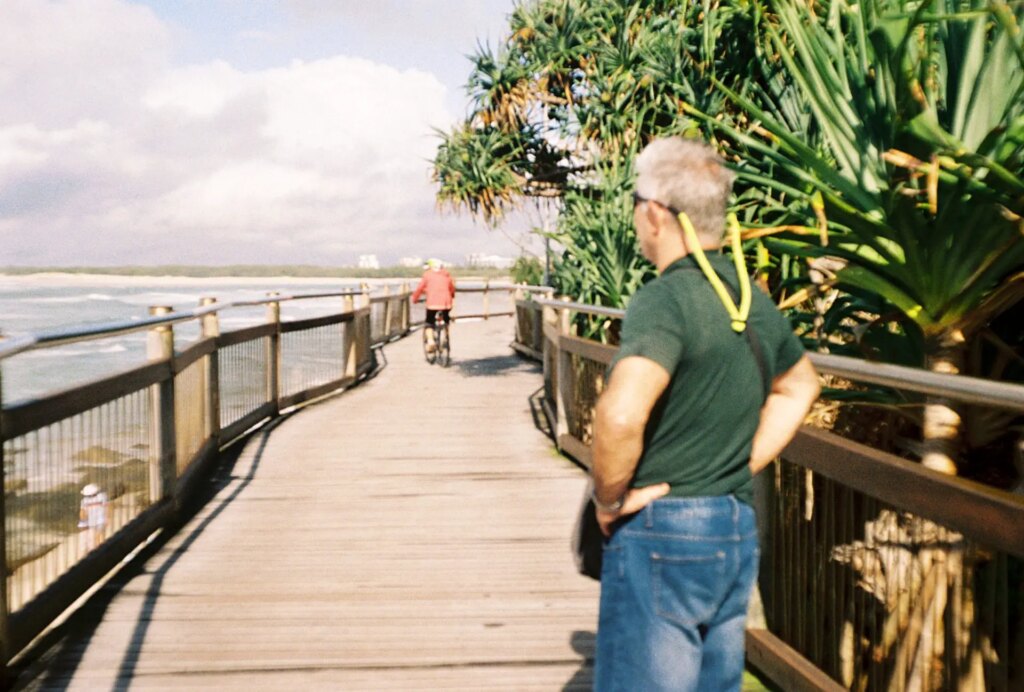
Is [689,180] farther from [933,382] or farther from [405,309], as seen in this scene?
[405,309]

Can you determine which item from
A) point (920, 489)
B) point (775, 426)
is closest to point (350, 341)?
point (920, 489)

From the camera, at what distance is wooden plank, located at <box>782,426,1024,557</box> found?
2.44 metres

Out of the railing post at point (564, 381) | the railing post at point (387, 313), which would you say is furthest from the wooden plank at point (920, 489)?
the railing post at point (387, 313)

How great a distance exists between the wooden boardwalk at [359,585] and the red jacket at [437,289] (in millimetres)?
7908

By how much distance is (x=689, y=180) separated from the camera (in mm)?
2174

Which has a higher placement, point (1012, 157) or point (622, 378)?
point (1012, 157)

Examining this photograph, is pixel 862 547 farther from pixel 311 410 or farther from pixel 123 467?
pixel 311 410

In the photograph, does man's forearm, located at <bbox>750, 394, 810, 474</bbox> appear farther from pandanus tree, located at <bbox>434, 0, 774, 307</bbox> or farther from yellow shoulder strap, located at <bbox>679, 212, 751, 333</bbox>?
pandanus tree, located at <bbox>434, 0, 774, 307</bbox>

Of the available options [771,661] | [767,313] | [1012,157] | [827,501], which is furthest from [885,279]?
[767,313]

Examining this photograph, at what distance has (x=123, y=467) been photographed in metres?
5.57

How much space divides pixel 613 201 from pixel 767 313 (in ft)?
25.1

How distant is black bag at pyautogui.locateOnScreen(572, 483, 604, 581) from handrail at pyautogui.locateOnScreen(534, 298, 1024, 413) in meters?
0.89

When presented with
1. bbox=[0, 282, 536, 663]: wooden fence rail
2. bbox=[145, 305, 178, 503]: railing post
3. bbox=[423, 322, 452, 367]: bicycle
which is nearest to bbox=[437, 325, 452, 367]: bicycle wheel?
bbox=[423, 322, 452, 367]: bicycle

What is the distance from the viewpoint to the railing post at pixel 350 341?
47.1 ft
